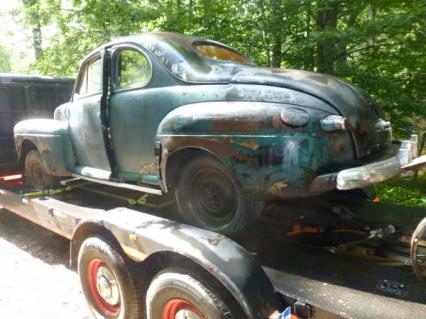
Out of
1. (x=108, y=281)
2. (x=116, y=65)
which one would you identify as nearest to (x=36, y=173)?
(x=116, y=65)

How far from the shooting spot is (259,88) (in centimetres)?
285

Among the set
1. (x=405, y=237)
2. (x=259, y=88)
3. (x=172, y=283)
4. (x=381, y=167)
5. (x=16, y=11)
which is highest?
(x=16, y=11)

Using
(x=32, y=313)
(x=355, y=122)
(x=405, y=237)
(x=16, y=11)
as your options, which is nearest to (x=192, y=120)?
(x=355, y=122)

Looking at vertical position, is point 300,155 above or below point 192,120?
below

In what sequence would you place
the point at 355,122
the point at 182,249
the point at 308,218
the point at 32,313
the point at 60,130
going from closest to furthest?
the point at 182,249, the point at 355,122, the point at 308,218, the point at 32,313, the point at 60,130

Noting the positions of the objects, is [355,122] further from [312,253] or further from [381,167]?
[312,253]

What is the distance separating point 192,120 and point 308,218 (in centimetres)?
130

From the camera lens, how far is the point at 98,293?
349 cm

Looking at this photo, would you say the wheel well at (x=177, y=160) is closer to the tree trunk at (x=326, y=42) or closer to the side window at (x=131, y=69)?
the side window at (x=131, y=69)

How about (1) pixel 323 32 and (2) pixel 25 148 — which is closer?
(2) pixel 25 148

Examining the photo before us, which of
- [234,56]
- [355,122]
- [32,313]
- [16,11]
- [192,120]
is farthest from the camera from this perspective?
[16,11]

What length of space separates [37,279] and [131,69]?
244 centimetres

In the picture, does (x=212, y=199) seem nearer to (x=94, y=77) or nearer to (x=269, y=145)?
(x=269, y=145)

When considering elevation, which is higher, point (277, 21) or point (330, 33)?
point (277, 21)
